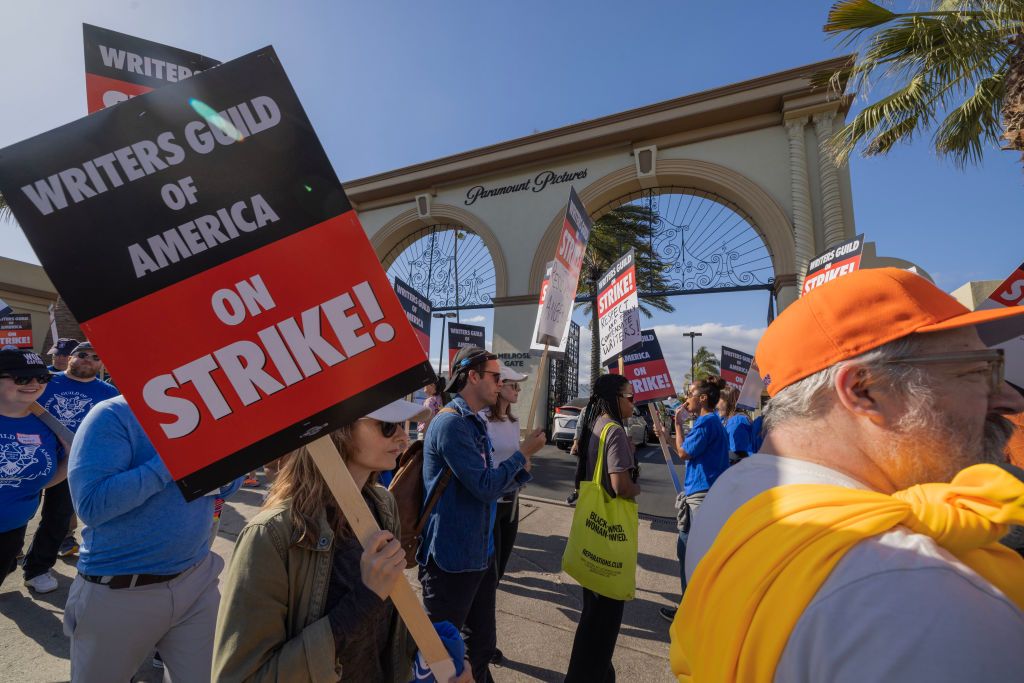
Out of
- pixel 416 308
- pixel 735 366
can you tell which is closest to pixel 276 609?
pixel 416 308

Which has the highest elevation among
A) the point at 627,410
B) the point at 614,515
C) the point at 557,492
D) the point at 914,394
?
the point at 914,394

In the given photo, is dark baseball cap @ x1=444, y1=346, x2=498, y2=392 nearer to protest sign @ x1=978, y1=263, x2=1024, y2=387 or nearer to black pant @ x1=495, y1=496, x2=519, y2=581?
black pant @ x1=495, y1=496, x2=519, y2=581

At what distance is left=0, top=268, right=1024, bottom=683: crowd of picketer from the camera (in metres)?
0.64

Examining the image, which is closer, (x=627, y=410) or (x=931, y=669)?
(x=931, y=669)

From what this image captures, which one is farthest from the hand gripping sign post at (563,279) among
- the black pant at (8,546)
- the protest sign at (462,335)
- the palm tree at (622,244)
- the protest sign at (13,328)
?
the palm tree at (622,244)

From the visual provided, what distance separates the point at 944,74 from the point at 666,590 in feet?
24.8

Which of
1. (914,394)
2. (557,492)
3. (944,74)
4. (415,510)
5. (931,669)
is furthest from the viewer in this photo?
(557,492)

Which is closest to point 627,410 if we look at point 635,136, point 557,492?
point 557,492

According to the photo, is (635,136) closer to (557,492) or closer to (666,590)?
(557,492)

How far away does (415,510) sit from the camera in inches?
97.6

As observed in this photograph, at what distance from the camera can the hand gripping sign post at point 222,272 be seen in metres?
1.05

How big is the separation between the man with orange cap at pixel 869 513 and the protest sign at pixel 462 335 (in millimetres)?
8135

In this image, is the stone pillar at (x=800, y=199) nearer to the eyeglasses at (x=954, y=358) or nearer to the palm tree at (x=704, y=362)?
the eyeglasses at (x=954, y=358)

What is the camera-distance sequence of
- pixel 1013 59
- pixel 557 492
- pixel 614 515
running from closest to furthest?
pixel 614 515 → pixel 1013 59 → pixel 557 492
